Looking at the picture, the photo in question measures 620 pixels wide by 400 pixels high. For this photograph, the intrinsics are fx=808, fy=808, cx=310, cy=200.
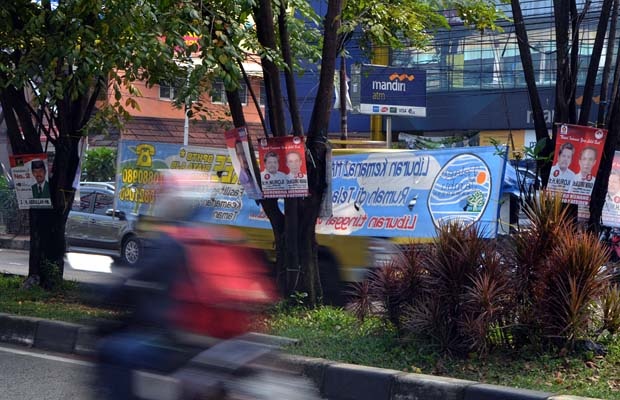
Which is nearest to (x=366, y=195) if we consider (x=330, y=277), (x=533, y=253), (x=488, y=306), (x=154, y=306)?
(x=330, y=277)

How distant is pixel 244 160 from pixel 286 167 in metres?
0.81

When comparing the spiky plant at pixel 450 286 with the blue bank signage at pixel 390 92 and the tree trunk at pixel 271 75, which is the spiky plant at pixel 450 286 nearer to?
the tree trunk at pixel 271 75

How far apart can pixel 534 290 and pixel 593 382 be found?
96 centimetres

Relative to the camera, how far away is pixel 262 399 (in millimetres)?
3926

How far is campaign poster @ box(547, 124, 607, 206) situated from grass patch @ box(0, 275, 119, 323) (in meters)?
5.00

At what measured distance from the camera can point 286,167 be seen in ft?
30.2

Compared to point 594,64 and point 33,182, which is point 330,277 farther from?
point 594,64

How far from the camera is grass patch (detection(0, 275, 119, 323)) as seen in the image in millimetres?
9312

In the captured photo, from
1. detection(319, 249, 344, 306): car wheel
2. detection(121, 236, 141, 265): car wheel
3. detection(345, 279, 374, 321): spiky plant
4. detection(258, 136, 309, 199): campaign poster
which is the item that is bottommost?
detection(121, 236, 141, 265): car wheel

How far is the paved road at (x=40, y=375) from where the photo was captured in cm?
678

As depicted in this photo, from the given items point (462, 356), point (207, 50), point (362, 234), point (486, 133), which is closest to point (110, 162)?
point (486, 133)

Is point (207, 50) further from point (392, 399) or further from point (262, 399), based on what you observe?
point (262, 399)

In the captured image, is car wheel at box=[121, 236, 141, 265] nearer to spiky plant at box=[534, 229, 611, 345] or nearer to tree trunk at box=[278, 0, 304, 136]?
tree trunk at box=[278, 0, 304, 136]

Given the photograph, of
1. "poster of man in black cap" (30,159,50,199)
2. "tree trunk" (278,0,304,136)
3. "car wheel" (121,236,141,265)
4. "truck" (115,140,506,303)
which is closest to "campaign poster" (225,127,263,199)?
"tree trunk" (278,0,304,136)
